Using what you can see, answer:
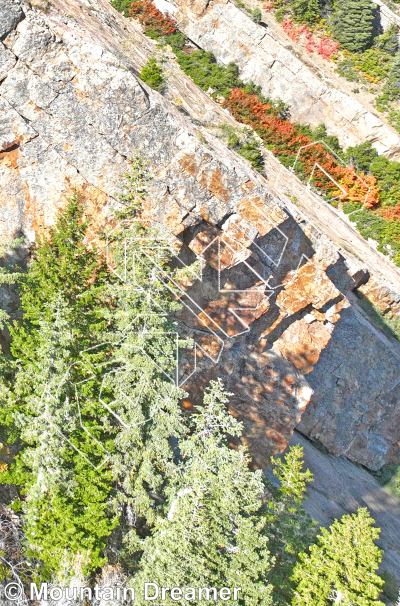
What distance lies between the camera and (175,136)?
16.1 metres

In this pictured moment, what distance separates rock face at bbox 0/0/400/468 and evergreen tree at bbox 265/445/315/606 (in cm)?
508

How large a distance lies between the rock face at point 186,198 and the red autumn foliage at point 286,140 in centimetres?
643

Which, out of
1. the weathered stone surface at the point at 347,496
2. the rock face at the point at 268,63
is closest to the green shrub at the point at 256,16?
the rock face at the point at 268,63

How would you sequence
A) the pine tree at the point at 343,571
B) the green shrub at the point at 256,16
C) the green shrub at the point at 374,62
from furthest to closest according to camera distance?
the green shrub at the point at 374,62 → the green shrub at the point at 256,16 → the pine tree at the point at 343,571

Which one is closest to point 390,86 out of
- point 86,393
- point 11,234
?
point 11,234

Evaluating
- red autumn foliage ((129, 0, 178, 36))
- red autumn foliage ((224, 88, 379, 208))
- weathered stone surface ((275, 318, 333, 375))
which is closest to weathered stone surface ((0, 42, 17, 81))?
weathered stone surface ((275, 318, 333, 375))

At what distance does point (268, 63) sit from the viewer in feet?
109

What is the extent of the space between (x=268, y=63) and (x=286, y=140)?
7.37 metres

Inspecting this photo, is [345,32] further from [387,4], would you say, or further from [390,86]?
[387,4]

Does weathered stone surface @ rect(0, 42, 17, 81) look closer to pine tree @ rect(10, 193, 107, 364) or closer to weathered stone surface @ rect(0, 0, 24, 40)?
weathered stone surface @ rect(0, 0, 24, 40)

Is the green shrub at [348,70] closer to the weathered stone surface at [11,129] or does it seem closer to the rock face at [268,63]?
the rock face at [268,63]

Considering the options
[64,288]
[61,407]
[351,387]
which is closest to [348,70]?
[351,387]

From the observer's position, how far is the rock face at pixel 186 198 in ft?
49.5

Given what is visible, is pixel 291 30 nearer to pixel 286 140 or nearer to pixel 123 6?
pixel 286 140
